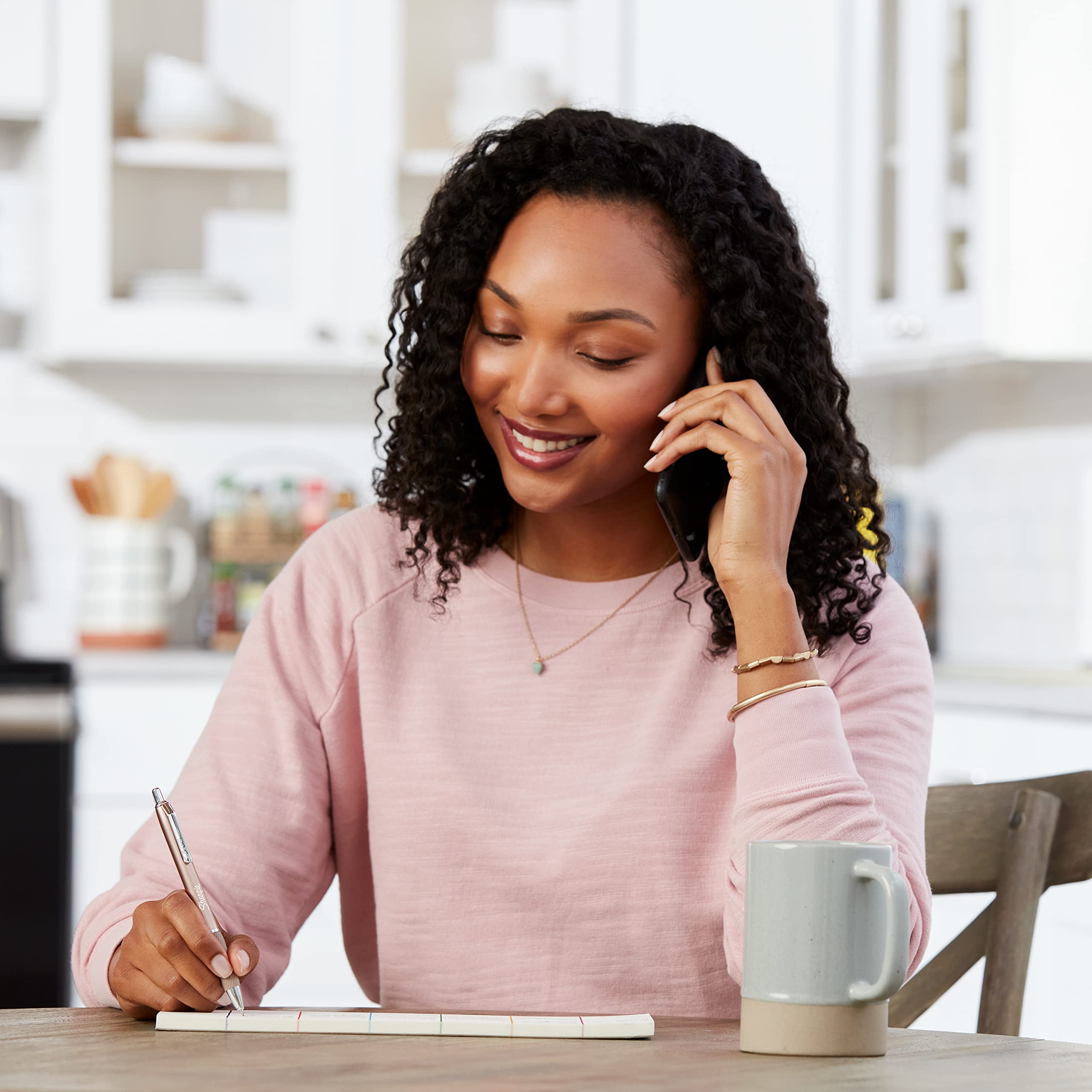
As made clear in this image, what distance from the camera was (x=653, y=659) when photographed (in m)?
1.31

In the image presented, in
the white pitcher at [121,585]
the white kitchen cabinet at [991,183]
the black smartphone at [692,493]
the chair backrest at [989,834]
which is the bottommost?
the white pitcher at [121,585]

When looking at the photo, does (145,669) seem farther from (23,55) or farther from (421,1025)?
(421,1025)

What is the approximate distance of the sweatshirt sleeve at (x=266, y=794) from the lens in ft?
3.79

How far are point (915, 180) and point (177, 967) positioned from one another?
2426 millimetres

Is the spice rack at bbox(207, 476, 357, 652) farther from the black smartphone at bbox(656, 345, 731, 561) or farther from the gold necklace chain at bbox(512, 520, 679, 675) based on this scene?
the black smartphone at bbox(656, 345, 731, 561)

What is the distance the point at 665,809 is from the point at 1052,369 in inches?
86.3

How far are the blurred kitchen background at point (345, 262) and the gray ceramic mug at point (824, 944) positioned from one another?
2.08 meters

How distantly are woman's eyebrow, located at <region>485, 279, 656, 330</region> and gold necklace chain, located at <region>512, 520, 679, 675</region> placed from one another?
220 mm

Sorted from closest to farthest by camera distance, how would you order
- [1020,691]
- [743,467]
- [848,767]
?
[848,767] → [743,467] → [1020,691]

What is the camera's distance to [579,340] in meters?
1.26

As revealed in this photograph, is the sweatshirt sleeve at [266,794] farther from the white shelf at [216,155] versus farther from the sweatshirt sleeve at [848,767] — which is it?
the white shelf at [216,155]

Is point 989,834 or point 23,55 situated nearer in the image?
point 989,834

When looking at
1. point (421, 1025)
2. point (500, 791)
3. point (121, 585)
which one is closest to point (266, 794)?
point (500, 791)

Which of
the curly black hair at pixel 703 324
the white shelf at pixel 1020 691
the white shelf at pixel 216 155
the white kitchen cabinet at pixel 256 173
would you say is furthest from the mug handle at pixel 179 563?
the curly black hair at pixel 703 324
